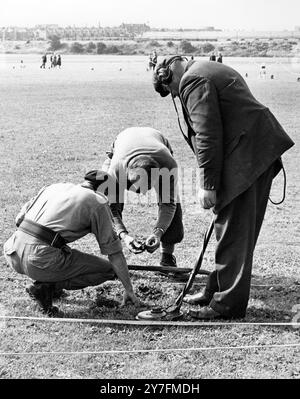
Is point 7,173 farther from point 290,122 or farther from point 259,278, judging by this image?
point 290,122

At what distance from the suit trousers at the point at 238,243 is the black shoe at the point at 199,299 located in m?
0.32

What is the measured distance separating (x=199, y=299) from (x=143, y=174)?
1235 mm

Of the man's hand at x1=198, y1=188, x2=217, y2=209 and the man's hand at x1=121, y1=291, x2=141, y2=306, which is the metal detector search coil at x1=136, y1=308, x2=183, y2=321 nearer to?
the man's hand at x1=121, y1=291, x2=141, y2=306

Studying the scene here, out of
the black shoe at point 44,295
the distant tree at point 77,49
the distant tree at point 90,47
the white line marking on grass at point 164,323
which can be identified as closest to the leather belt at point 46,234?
the black shoe at point 44,295

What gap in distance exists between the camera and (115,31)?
18450 cm

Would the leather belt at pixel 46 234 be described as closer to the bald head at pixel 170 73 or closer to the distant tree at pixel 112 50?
the bald head at pixel 170 73

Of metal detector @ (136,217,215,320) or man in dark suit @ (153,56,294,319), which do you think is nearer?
man in dark suit @ (153,56,294,319)

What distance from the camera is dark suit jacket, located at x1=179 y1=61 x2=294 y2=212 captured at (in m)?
4.79

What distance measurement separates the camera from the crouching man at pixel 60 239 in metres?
5.10

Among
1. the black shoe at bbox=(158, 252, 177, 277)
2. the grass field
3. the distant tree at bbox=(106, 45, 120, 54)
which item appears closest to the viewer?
the grass field

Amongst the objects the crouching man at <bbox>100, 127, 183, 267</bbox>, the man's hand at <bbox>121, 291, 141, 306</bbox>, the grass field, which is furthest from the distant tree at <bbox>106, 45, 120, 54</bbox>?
the man's hand at <bbox>121, 291, 141, 306</bbox>

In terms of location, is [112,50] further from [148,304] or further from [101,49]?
[148,304]

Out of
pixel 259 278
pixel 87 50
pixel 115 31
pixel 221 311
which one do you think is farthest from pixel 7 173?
pixel 115 31

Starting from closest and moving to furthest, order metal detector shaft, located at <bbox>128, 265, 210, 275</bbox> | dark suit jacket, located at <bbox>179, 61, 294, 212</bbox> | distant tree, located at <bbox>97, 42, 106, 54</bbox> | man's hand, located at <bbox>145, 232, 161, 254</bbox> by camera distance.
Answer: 1. dark suit jacket, located at <bbox>179, 61, 294, 212</bbox>
2. man's hand, located at <bbox>145, 232, 161, 254</bbox>
3. metal detector shaft, located at <bbox>128, 265, 210, 275</bbox>
4. distant tree, located at <bbox>97, 42, 106, 54</bbox>
